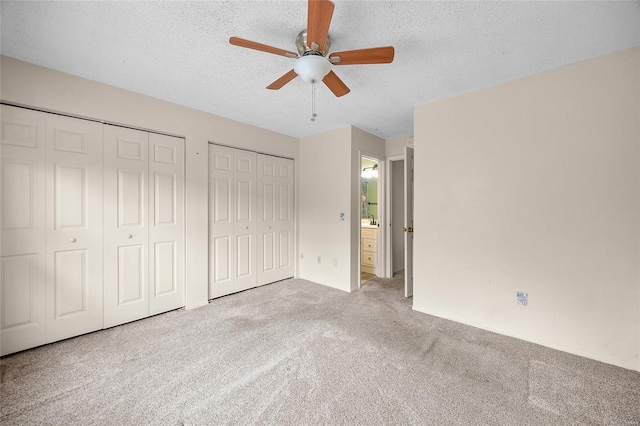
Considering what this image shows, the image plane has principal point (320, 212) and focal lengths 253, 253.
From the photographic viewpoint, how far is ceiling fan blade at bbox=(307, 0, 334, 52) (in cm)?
124

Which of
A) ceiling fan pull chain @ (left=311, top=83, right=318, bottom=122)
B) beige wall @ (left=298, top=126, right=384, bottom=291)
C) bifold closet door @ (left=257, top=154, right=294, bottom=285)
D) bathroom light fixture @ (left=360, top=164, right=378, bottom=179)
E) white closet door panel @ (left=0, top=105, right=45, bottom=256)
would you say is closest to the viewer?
white closet door panel @ (left=0, top=105, right=45, bottom=256)

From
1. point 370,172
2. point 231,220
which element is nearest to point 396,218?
point 370,172

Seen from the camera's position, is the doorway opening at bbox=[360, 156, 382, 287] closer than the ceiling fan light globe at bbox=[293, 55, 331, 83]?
No

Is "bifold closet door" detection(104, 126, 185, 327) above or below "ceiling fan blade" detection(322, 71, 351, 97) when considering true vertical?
below

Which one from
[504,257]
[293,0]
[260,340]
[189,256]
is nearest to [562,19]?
[293,0]

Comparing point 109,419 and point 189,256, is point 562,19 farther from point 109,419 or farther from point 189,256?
point 189,256

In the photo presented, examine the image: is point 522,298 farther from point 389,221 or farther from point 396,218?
point 396,218

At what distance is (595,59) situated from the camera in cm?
203

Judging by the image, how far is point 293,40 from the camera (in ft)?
6.04

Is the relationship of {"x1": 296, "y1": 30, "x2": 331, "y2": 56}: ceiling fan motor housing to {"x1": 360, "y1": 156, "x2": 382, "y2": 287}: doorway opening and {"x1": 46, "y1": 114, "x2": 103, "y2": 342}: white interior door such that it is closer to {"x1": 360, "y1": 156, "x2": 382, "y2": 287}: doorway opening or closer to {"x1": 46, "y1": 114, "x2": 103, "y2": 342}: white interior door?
{"x1": 46, "y1": 114, "x2": 103, "y2": 342}: white interior door

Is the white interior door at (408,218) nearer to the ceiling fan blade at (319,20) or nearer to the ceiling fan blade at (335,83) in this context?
the ceiling fan blade at (335,83)

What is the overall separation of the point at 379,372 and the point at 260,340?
109cm

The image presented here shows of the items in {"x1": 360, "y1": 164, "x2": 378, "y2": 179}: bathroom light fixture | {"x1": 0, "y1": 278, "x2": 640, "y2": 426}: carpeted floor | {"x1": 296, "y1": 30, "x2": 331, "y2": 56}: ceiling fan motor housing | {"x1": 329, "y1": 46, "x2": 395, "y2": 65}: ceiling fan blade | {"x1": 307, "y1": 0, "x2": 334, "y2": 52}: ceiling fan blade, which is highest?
{"x1": 296, "y1": 30, "x2": 331, "y2": 56}: ceiling fan motor housing

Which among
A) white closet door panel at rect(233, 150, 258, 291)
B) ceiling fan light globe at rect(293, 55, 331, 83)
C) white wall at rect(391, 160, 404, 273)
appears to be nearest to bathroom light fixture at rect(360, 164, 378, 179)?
white wall at rect(391, 160, 404, 273)
